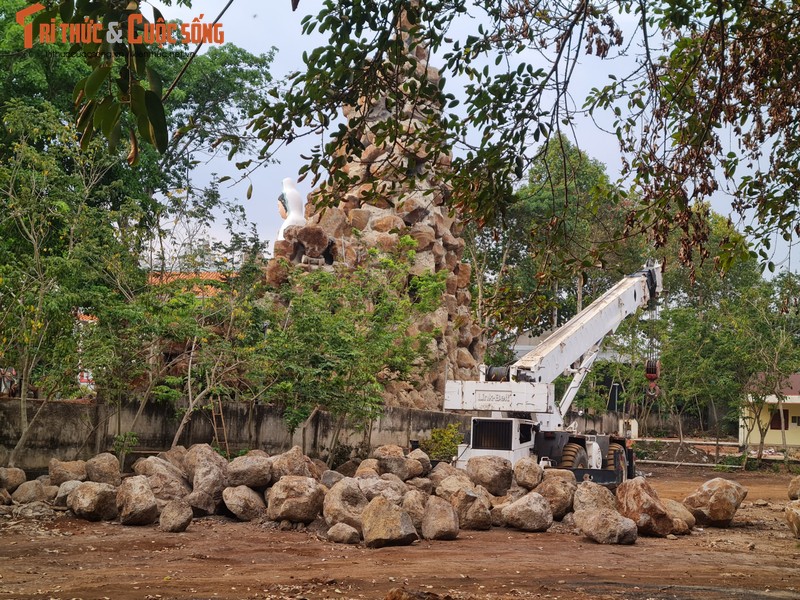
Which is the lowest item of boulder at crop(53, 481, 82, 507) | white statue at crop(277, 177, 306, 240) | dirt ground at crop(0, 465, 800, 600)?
dirt ground at crop(0, 465, 800, 600)

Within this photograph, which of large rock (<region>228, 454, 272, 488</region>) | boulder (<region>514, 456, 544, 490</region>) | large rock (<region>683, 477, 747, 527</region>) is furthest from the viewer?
boulder (<region>514, 456, 544, 490</region>)

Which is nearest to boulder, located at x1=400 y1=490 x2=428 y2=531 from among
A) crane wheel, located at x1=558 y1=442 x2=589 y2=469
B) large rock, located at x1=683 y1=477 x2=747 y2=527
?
large rock, located at x1=683 y1=477 x2=747 y2=527

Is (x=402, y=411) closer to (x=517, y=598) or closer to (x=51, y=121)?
(x=51, y=121)

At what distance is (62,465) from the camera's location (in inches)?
548

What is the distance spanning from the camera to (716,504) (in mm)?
16062

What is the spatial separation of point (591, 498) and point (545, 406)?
3.49 meters

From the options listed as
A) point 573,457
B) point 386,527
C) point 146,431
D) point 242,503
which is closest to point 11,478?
point 242,503

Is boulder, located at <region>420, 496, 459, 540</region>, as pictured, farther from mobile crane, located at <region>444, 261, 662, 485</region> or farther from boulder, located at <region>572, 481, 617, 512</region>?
mobile crane, located at <region>444, 261, 662, 485</region>

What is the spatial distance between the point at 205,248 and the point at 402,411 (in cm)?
877

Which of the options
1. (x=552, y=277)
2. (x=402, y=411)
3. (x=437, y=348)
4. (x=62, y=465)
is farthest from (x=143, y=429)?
(x=437, y=348)

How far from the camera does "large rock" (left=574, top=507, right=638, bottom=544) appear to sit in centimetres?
1322

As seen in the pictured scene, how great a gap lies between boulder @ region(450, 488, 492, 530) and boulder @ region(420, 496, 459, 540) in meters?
1.19

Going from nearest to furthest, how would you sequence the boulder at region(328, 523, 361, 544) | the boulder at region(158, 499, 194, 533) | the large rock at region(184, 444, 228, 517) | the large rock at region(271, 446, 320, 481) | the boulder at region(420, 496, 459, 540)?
the boulder at region(328, 523, 361, 544) < the boulder at region(158, 499, 194, 533) < the boulder at region(420, 496, 459, 540) < the large rock at region(184, 444, 228, 517) < the large rock at region(271, 446, 320, 481)

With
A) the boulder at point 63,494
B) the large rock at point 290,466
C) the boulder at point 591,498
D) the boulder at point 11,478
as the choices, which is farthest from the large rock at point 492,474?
the boulder at point 11,478
